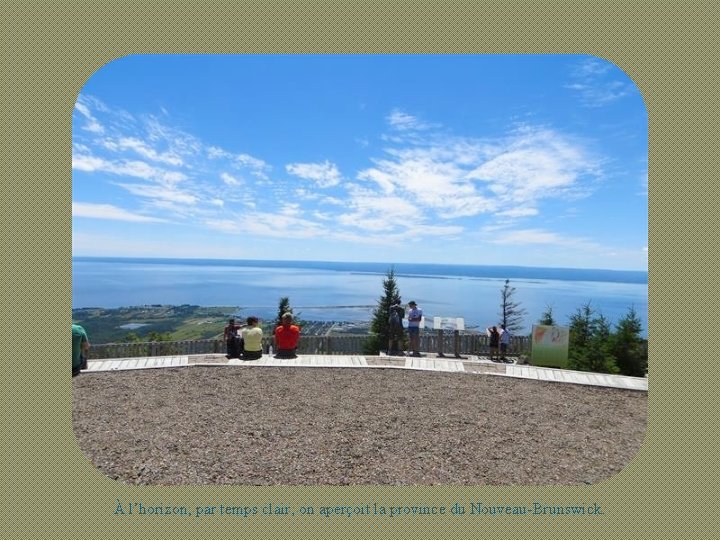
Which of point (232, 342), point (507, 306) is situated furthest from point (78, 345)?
point (507, 306)

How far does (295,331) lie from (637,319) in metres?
11.6

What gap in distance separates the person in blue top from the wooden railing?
1028 mm

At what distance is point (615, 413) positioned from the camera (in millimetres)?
6062

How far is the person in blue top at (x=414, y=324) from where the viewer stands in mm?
9805

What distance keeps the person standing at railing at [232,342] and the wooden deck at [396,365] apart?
9.1 inches

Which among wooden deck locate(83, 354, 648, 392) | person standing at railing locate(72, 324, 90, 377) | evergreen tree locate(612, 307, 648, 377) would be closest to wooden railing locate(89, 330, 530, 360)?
wooden deck locate(83, 354, 648, 392)

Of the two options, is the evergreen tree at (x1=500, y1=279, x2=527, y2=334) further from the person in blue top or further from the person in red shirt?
the person in red shirt

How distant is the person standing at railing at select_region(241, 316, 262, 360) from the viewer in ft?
27.6

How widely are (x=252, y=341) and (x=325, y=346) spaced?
3.10 m

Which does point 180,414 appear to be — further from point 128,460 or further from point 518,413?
point 518,413

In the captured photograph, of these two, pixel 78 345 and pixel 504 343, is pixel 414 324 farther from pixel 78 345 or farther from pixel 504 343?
pixel 78 345

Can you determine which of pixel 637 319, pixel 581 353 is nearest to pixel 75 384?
pixel 581 353

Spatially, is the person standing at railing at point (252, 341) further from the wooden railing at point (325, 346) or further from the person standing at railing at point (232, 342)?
the wooden railing at point (325, 346)

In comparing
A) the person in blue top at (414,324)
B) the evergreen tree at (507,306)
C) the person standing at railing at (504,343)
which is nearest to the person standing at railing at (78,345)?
the person in blue top at (414,324)
